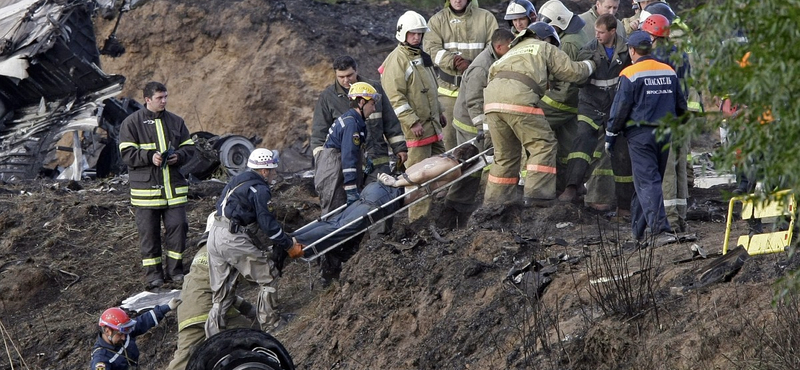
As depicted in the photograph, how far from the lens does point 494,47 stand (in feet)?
36.0

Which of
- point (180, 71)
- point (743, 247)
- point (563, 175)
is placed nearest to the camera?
point (743, 247)

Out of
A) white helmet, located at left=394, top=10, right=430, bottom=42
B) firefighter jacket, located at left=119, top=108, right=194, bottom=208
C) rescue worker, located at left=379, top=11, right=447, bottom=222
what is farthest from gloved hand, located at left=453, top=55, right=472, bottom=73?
firefighter jacket, located at left=119, top=108, right=194, bottom=208

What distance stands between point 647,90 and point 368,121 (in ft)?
9.66

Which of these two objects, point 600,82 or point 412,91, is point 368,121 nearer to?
point 412,91

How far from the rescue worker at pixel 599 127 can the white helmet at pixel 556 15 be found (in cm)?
40

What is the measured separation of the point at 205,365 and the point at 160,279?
156 inches

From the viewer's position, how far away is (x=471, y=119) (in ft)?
37.4

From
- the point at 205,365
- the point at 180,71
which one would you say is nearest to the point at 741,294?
the point at 205,365

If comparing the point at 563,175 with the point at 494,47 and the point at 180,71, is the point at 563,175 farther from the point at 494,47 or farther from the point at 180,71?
the point at 180,71

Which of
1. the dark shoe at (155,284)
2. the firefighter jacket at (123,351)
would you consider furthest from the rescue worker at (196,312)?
the dark shoe at (155,284)

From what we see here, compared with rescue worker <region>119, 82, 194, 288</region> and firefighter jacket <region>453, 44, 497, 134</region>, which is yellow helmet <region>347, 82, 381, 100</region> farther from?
rescue worker <region>119, 82, 194, 288</region>

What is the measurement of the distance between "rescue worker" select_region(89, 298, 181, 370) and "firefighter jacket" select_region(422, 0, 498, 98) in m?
4.60

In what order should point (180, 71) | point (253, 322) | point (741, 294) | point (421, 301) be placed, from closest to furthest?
point (741, 294)
point (421, 301)
point (253, 322)
point (180, 71)

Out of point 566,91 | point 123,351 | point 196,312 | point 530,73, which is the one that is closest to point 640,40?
point 530,73
